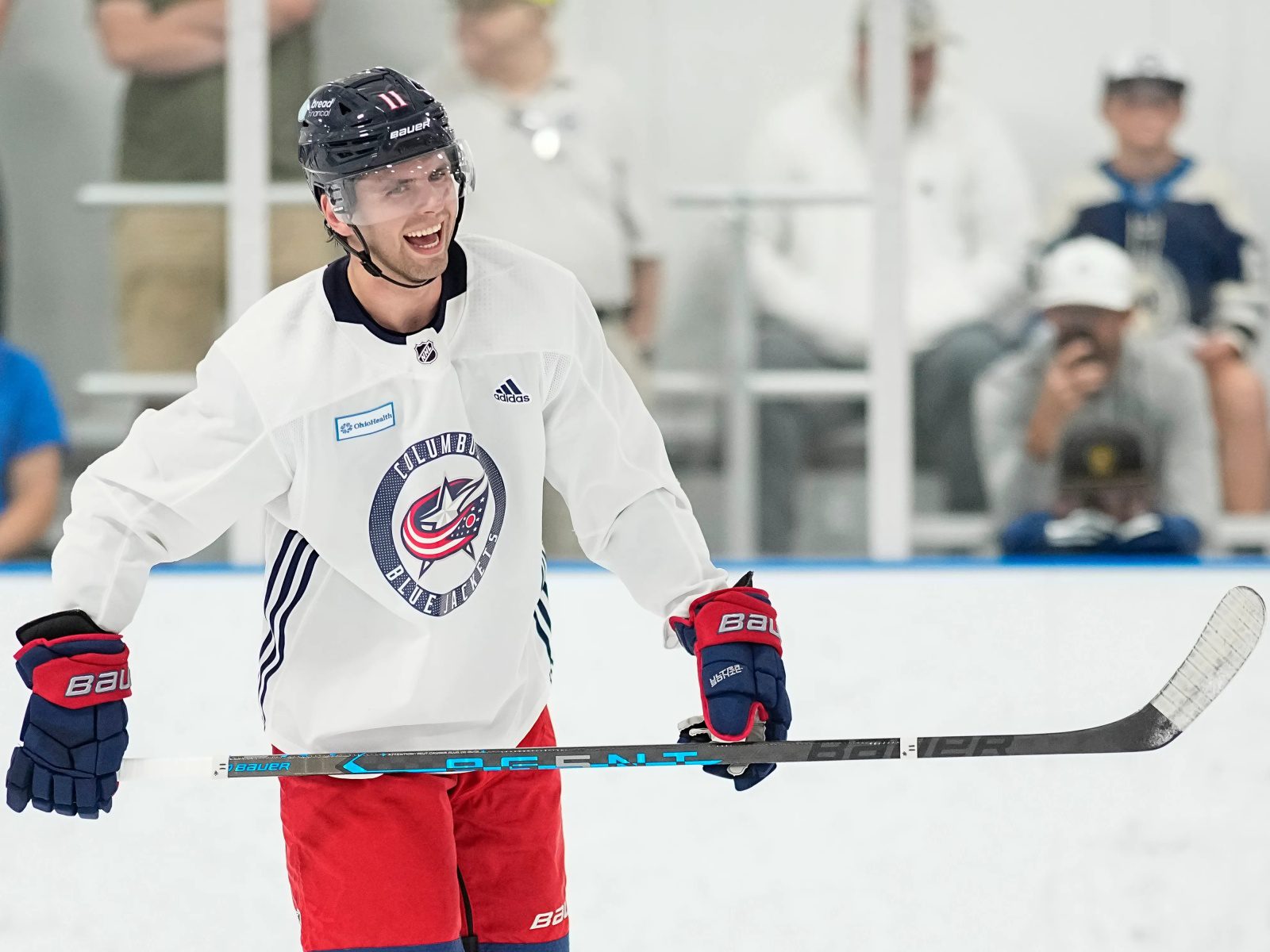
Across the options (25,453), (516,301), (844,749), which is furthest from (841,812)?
(25,453)

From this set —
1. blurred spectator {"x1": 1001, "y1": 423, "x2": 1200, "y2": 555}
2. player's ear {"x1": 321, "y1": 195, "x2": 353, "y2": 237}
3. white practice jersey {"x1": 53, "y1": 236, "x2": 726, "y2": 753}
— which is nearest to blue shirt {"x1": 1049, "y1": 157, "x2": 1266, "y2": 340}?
blurred spectator {"x1": 1001, "y1": 423, "x2": 1200, "y2": 555}

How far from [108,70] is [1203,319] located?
7.03 feet

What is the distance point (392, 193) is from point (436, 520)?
0.35m

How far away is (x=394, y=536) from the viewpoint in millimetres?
1931

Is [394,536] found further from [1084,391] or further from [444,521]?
[1084,391]

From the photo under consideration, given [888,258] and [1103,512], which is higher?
[888,258]

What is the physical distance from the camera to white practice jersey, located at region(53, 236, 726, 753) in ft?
6.28

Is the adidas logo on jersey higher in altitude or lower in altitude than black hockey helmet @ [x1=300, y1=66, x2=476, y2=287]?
lower

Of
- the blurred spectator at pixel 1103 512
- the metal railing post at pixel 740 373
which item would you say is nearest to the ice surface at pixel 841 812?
the blurred spectator at pixel 1103 512

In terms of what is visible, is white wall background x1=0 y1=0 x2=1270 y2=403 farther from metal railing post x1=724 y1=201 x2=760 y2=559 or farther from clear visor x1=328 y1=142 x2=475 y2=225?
clear visor x1=328 y1=142 x2=475 y2=225

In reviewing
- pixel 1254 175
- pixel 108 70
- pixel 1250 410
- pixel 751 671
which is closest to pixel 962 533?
pixel 1250 410

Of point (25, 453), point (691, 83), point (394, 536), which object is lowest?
point (394, 536)

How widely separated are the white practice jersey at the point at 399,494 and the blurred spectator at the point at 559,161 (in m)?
1.27

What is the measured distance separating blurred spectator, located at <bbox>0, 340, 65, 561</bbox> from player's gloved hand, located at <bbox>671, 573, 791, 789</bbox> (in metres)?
1.62
